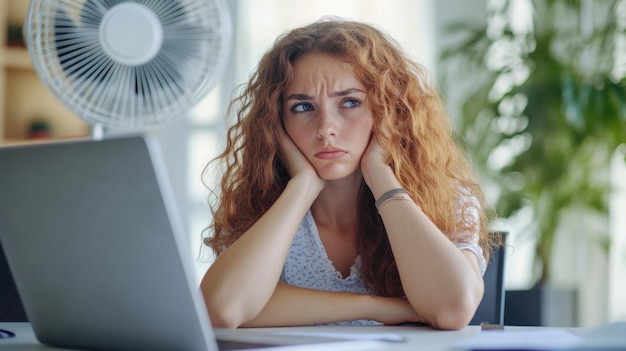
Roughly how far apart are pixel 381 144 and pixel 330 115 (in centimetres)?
13

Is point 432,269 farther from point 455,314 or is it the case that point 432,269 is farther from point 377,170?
point 377,170

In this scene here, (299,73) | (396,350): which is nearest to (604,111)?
(299,73)

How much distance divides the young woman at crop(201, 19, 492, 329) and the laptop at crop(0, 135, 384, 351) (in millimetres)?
366

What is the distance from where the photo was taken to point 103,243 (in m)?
0.94

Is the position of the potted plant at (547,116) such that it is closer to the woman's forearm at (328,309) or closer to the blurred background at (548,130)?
the blurred background at (548,130)

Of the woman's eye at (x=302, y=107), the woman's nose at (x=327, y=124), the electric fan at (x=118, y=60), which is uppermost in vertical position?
the electric fan at (x=118, y=60)

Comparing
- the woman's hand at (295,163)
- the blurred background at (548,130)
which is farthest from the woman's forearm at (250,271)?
the blurred background at (548,130)

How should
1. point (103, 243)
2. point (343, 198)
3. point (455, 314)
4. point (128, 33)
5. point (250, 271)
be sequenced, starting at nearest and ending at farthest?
point (103, 243) < point (455, 314) < point (250, 271) < point (128, 33) < point (343, 198)

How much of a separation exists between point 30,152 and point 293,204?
0.70 metres

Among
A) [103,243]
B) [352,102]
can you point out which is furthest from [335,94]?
[103,243]

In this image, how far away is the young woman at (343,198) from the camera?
56.4 inches

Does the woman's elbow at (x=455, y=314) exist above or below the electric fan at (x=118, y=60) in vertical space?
below

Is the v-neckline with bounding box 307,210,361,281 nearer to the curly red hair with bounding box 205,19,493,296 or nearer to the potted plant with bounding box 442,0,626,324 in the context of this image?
the curly red hair with bounding box 205,19,493,296

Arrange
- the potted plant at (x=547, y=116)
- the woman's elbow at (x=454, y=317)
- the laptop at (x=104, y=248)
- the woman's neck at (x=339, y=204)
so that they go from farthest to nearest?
the potted plant at (x=547, y=116)
the woman's neck at (x=339, y=204)
the woman's elbow at (x=454, y=317)
the laptop at (x=104, y=248)
